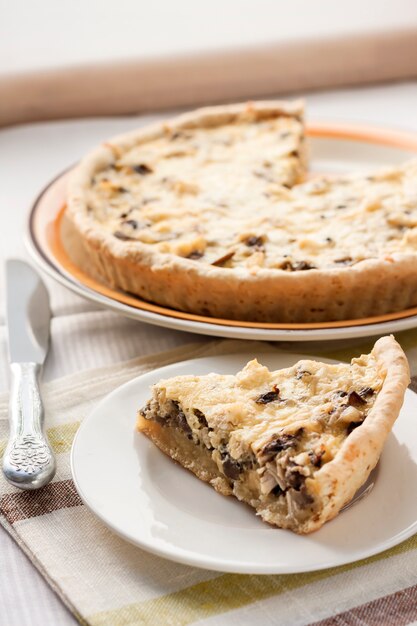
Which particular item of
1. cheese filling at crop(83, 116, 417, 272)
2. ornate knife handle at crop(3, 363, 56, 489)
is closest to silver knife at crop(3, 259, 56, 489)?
ornate knife handle at crop(3, 363, 56, 489)

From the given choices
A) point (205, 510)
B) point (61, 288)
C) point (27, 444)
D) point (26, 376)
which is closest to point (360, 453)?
point (205, 510)

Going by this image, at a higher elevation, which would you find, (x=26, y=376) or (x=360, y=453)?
(x=360, y=453)

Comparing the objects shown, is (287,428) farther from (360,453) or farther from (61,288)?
(61,288)

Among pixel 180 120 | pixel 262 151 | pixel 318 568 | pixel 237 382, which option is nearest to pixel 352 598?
pixel 318 568

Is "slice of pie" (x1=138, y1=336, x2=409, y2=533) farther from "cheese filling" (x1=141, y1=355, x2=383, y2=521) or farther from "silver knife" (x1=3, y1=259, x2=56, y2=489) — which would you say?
"silver knife" (x1=3, y1=259, x2=56, y2=489)

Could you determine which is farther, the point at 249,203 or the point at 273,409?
the point at 249,203

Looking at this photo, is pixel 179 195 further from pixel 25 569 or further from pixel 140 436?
pixel 25 569
